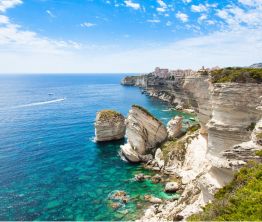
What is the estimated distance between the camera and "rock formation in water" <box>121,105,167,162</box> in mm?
51969

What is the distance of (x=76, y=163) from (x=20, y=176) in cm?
1008

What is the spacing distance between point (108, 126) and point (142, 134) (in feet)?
42.7

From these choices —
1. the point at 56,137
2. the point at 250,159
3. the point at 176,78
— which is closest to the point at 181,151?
the point at 250,159

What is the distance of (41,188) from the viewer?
40.4m

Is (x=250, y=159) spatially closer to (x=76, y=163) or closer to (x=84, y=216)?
(x=84, y=216)

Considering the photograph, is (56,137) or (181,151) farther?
(56,137)

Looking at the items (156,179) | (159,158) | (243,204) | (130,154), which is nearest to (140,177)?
(156,179)

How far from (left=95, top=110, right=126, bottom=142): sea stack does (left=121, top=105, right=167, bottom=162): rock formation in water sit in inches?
370

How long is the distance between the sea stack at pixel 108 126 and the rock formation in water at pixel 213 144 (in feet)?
58.7

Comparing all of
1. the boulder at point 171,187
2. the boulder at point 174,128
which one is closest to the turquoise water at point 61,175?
the boulder at point 171,187

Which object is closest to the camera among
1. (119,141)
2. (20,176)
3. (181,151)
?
(20,176)

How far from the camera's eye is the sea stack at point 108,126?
62750 mm

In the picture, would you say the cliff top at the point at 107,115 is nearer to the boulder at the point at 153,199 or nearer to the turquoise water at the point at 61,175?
the turquoise water at the point at 61,175

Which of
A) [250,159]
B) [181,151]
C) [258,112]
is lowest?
[181,151]
